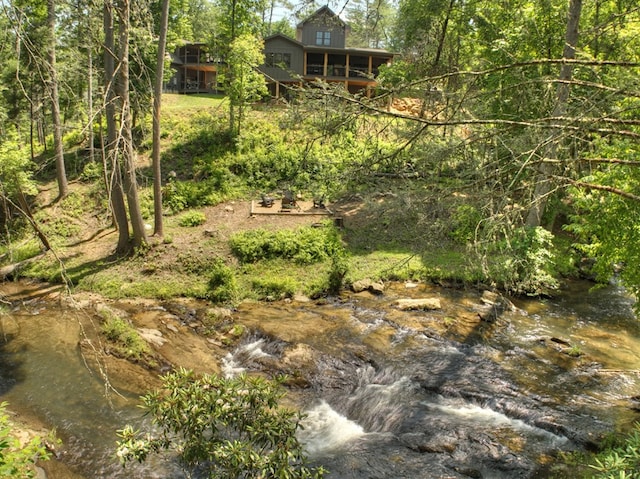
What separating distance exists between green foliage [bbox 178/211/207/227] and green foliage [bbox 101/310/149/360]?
21.8ft

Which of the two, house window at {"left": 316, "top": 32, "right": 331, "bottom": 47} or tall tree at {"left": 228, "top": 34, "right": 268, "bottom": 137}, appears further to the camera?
house window at {"left": 316, "top": 32, "right": 331, "bottom": 47}

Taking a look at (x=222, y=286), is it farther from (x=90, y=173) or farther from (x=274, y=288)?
(x=90, y=173)

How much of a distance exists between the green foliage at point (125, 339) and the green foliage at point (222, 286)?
8.93 ft

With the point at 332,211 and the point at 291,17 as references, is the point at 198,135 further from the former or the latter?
the point at 291,17

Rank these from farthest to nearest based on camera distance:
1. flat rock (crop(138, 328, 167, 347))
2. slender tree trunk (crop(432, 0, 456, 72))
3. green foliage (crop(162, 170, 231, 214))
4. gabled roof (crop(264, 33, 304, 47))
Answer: gabled roof (crop(264, 33, 304, 47)) < slender tree trunk (crop(432, 0, 456, 72)) < green foliage (crop(162, 170, 231, 214)) < flat rock (crop(138, 328, 167, 347))

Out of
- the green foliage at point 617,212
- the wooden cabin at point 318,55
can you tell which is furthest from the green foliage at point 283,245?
the wooden cabin at point 318,55

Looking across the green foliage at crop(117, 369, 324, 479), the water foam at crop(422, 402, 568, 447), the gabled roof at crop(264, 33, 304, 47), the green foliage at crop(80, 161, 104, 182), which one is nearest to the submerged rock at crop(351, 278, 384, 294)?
the water foam at crop(422, 402, 568, 447)

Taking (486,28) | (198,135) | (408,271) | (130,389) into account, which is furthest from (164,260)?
(486,28)

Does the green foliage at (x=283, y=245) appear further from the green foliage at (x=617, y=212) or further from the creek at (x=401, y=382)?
the green foliage at (x=617, y=212)

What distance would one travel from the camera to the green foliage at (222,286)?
43.7 ft

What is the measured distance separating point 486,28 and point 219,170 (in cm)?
1380

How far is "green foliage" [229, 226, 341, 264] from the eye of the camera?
15.6m

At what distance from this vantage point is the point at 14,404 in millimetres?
8305

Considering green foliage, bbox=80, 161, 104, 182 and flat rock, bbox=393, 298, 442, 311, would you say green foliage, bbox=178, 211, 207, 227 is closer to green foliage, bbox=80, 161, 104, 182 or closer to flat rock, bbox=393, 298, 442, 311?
green foliage, bbox=80, 161, 104, 182
